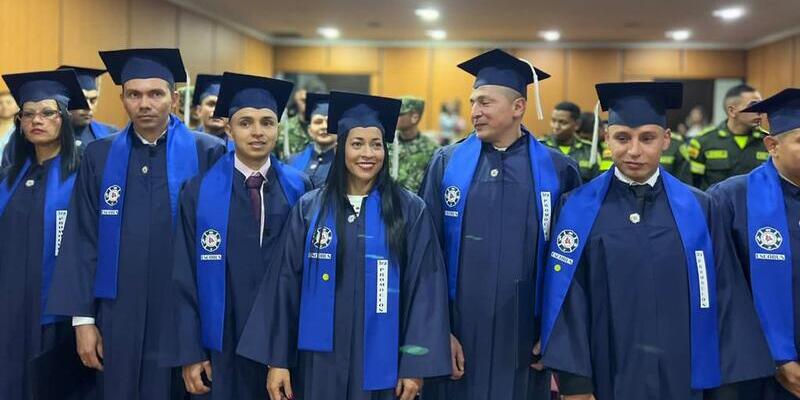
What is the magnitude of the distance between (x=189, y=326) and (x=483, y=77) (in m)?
1.58

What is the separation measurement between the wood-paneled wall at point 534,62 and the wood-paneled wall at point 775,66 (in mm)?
414

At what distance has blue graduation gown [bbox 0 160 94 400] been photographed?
10.8 feet

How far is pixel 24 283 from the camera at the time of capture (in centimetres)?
330

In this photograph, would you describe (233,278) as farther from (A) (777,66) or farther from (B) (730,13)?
(A) (777,66)

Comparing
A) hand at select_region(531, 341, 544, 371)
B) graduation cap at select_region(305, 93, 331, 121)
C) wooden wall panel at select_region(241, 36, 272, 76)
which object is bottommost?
hand at select_region(531, 341, 544, 371)

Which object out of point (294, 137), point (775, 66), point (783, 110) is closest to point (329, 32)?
point (294, 137)

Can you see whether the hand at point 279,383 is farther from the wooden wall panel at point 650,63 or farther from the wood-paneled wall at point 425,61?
the wooden wall panel at point 650,63

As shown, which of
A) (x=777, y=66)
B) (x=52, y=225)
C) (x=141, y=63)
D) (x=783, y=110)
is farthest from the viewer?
(x=777, y=66)

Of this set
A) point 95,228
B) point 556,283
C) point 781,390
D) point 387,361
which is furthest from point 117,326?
point 781,390

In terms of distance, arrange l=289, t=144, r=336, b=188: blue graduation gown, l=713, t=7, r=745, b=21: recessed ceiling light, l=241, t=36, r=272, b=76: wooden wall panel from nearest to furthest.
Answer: l=289, t=144, r=336, b=188: blue graduation gown → l=713, t=7, r=745, b=21: recessed ceiling light → l=241, t=36, r=272, b=76: wooden wall panel

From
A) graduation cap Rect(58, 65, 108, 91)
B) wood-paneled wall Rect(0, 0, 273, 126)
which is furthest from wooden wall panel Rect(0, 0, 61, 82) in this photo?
graduation cap Rect(58, 65, 108, 91)

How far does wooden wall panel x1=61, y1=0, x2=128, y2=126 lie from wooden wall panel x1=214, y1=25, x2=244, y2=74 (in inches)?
105

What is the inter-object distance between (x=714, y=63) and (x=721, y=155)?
328 inches

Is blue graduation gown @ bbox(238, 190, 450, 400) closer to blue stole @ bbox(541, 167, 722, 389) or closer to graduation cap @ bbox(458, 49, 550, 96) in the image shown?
blue stole @ bbox(541, 167, 722, 389)
